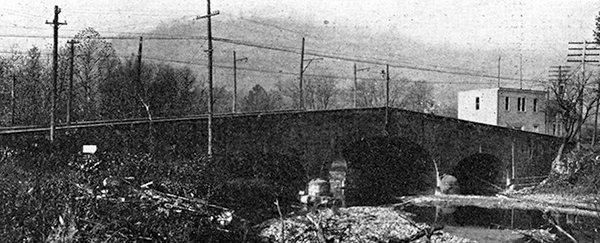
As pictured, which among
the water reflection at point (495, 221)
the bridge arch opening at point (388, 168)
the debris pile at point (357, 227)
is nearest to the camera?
the debris pile at point (357, 227)

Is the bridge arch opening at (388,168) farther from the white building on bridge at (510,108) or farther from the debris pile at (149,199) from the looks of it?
the debris pile at (149,199)

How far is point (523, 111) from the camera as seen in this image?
162ft

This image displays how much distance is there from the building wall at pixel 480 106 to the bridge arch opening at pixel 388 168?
12.1 m

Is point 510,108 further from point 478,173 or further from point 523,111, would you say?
point 478,173

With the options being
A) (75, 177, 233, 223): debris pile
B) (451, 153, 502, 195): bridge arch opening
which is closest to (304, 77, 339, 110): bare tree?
(451, 153, 502, 195): bridge arch opening

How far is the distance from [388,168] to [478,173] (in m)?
6.35

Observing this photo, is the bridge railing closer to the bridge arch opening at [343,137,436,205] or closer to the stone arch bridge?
the stone arch bridge

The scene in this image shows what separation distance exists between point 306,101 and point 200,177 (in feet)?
172

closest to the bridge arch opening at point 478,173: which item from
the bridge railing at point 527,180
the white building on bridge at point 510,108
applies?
the bridge railing at point 527,180

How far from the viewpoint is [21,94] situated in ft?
139

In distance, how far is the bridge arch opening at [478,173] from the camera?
39656 mm

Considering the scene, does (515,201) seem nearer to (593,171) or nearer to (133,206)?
(593,171)

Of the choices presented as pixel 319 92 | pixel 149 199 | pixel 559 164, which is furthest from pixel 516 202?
pixel 319 92

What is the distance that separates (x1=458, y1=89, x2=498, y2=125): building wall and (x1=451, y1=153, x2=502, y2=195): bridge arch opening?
7.75 m
